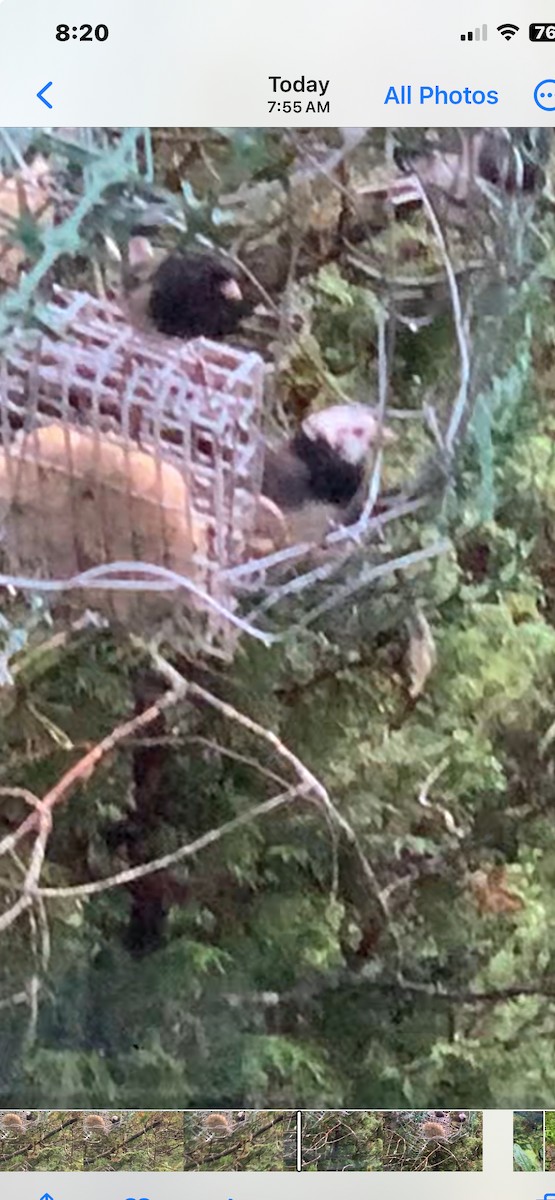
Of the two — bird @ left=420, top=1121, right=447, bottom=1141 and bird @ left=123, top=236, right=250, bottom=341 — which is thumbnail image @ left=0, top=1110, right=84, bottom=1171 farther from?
bird @ left=123, top=236, right=250, bottom=341

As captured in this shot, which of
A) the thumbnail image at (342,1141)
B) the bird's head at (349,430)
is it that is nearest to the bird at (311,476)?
the bird's head at (349,430)

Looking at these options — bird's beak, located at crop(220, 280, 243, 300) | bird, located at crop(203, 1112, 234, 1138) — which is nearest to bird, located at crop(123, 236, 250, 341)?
bird's beak, located at crop(220, 280, 243, 300)

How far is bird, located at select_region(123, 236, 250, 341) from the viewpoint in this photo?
451mm

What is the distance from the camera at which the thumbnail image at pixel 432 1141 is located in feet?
1.49

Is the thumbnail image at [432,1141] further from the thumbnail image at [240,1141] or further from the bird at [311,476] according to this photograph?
the bird at [311,476]

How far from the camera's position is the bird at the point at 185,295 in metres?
0.45

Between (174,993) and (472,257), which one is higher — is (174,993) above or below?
below
